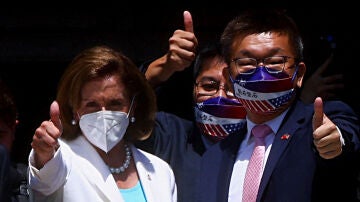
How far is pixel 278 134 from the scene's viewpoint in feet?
10.8

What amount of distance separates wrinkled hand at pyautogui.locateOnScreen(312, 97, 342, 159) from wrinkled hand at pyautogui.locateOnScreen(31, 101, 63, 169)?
0.94 meters

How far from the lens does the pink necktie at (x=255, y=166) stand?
3.26 m

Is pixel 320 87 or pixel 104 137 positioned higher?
pixel 104 137

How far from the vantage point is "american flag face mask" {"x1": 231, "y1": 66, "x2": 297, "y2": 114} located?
3.24 meters

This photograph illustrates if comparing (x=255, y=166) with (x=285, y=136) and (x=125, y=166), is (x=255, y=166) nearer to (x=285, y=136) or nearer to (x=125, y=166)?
(x=285, y=136)

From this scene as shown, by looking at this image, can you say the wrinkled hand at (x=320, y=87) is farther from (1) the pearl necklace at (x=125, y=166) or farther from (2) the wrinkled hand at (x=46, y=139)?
(2) the wrinkled hand at (x=46, y=139)

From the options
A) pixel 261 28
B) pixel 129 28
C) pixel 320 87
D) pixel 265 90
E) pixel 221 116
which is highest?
pixel 261 28

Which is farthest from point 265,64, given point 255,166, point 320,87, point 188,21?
point 320,87

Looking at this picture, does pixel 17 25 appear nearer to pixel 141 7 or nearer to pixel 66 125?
pixel 141 7

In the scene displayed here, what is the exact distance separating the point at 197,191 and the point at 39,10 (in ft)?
6.30

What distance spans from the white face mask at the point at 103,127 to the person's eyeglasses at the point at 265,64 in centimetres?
55

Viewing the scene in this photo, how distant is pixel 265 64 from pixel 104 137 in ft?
2.40

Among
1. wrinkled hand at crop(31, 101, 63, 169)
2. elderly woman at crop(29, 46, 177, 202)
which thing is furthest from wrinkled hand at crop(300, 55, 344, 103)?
wrinkled hand at crop(31, 101, 63, 169)

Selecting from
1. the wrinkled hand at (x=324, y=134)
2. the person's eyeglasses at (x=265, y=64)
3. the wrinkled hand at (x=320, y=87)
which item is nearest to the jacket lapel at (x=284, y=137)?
the person's eyeglasses at (x=265, y=64)
